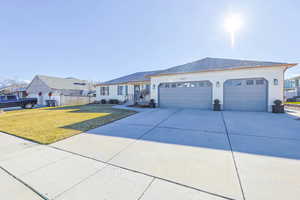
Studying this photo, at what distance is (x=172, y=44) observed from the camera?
10.9m

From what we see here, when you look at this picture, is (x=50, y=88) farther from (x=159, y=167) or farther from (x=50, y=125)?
(x=159, y=167)

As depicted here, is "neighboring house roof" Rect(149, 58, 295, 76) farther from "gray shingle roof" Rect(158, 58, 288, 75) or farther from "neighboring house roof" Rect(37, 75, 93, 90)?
"neighboring house roof" Rect(37, 75, 93, 90)

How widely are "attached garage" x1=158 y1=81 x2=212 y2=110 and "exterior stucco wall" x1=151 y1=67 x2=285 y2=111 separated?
0.37 meters

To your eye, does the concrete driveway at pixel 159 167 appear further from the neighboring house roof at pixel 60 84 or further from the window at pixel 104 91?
the neighboring house roof at pixel 60 84

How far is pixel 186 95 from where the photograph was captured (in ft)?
33.8

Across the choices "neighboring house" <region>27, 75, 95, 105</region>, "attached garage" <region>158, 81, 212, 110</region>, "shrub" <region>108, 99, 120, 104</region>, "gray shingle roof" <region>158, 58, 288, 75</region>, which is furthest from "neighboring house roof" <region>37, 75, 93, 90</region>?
"gray shingle roof" <region>158, 58, 288, 75</region>

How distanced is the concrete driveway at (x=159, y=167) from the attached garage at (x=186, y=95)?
6.23 m

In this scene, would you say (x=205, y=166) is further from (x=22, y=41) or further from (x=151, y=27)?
(x=22, y=41)

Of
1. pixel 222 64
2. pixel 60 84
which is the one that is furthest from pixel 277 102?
pixel 60 84

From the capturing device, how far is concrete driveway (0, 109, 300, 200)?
1621 mm

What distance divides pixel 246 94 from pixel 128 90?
39.0ft

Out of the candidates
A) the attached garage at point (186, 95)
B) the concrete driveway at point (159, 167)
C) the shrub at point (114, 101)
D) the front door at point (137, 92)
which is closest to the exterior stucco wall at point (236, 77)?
the attached garage at point (186, 95)

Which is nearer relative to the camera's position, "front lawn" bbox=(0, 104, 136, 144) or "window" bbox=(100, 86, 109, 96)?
"front lawn" bbox=(0, 104, 136, 144)

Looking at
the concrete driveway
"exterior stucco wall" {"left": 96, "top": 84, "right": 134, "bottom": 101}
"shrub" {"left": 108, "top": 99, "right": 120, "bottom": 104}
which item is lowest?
the concrete driveway
